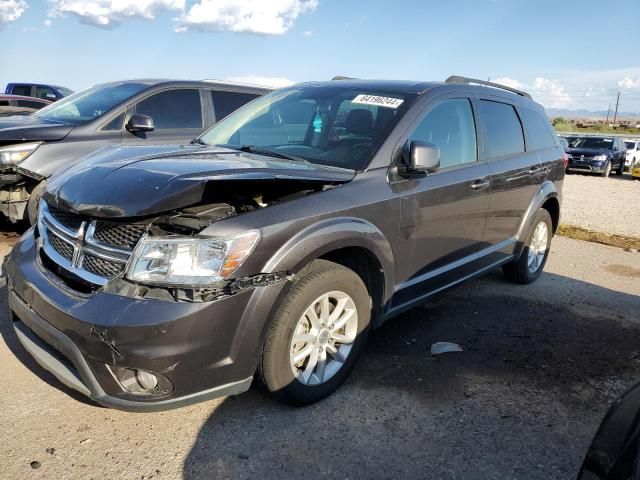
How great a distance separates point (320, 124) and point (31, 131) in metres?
3.38

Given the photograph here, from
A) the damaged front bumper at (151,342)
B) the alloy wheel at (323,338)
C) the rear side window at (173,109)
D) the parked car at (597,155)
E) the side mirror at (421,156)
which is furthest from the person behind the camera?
the parked car at (597,155)

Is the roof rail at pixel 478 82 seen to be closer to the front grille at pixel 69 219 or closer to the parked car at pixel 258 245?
the parked car at pixel 258 245

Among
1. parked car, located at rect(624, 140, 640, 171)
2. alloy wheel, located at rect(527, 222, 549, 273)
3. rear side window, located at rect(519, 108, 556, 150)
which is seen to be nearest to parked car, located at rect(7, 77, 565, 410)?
rear side window, located at rect(519, 108, 556, 150)

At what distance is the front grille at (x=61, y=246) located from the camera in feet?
9.14

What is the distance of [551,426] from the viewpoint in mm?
3053

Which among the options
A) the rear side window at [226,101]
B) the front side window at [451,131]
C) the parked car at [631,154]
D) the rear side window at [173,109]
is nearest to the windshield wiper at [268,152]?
the front side window at [451,131]

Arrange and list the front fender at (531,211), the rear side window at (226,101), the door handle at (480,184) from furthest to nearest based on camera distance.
Result: the rear side window at (226,101), the front fender at (531,211), the door handle at (480,184)

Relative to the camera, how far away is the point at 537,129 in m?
→ 5.34

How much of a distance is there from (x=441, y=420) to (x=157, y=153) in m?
2.23

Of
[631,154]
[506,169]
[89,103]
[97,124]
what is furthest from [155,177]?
[631,154]

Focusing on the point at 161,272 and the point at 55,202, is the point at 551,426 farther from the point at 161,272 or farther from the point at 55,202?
the point at 55,202

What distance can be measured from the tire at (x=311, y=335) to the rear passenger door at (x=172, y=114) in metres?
3.78

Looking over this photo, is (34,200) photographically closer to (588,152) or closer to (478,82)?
(478,82)

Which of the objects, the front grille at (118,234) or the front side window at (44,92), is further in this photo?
the front side window at (44,92)
